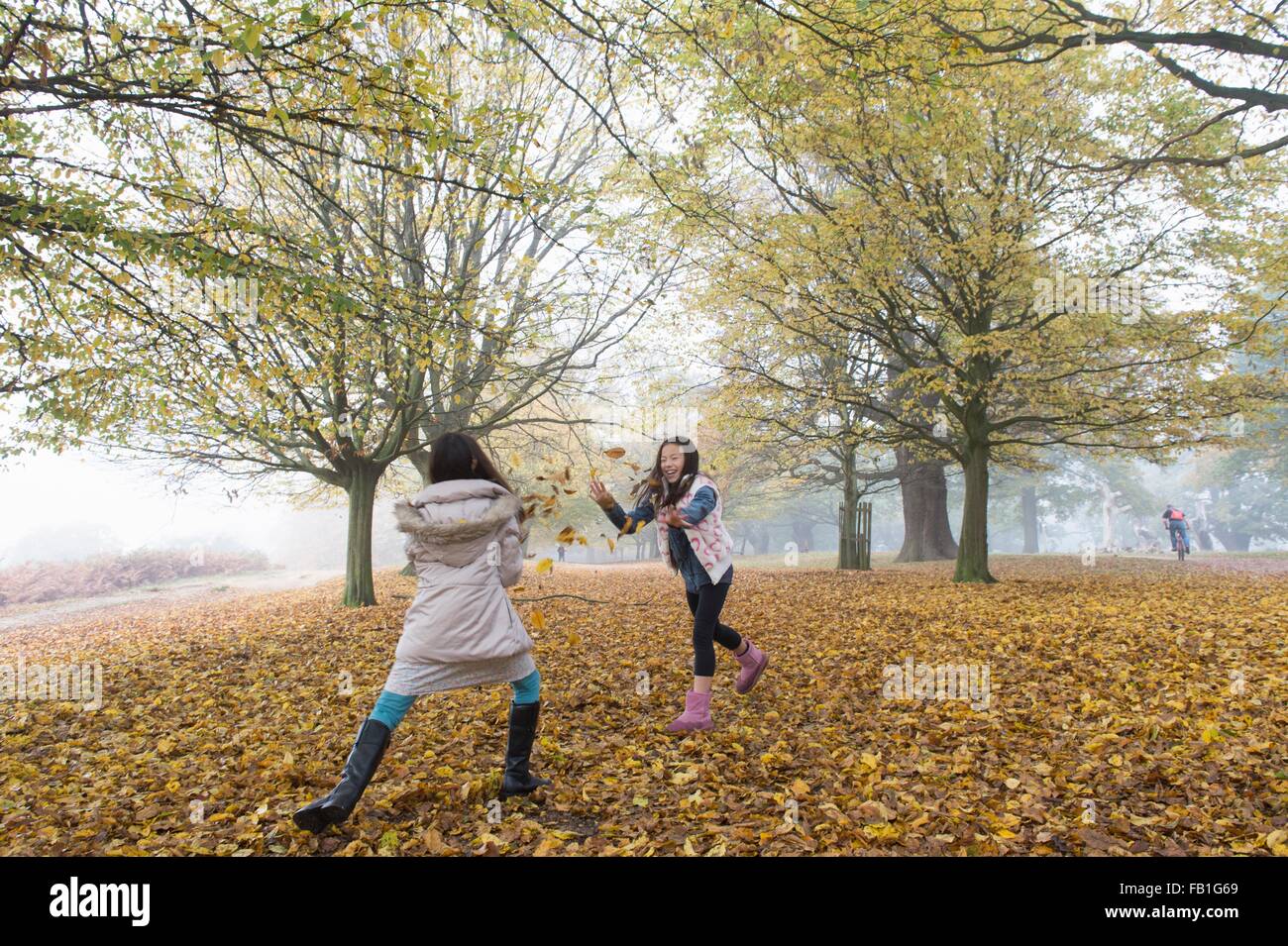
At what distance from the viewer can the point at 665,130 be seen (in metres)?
14.1

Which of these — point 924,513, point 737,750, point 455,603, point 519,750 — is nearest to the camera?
point 455,603

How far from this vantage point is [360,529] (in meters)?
12.9

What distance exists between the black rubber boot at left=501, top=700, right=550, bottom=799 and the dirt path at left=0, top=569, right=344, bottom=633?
57.2ft

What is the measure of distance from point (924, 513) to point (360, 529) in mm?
17219

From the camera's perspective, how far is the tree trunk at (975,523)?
1335 centimetres

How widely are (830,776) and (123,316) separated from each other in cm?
757

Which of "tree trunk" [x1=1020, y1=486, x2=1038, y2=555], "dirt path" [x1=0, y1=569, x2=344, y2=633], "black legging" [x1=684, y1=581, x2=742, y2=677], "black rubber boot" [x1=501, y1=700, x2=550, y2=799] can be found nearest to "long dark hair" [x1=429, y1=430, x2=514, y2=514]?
"black rubber boot" [x1=501, y1=700, x2=550, y2=799]

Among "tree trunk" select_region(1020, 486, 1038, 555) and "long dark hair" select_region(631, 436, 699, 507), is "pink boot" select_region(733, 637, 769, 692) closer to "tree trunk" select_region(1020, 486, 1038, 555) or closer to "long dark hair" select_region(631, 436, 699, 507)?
"long dark hair" select_region(631, 436, 699, 507)

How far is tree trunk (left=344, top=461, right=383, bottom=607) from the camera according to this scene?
42.0 ft

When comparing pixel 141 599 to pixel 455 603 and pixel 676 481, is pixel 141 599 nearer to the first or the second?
pixel 676 481

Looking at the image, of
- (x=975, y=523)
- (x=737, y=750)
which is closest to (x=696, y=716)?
(x=737, y=750)

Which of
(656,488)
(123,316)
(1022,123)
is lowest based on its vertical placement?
(656,488)
